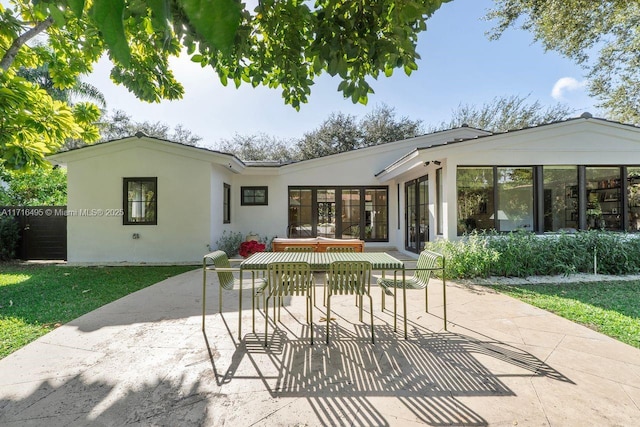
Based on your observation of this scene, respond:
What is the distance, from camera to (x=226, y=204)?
10945 mm

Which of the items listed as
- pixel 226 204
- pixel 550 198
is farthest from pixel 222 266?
pixel 550 198

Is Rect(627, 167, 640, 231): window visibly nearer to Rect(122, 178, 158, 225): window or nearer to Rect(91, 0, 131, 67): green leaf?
Rect(91, 0, 131, 67): green leaf

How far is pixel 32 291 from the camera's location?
18.7 feet

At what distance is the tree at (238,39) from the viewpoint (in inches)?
22.9

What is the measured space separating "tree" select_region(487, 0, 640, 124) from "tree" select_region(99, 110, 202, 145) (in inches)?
1029

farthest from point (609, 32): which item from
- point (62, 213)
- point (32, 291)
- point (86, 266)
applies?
point (62, 213)

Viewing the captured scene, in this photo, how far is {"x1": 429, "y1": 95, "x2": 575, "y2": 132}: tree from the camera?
72.2 feet

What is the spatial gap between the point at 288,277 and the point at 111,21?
10.5 feet

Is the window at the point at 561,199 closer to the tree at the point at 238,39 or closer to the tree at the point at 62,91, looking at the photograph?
the tree at the point at 238,39

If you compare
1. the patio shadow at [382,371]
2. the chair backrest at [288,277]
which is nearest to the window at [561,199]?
the patio shadow at [382,371]

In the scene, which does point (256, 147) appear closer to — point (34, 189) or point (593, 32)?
point (34, 189)

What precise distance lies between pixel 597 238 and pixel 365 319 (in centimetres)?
657

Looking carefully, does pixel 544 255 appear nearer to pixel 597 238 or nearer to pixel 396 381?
pixel 597 238

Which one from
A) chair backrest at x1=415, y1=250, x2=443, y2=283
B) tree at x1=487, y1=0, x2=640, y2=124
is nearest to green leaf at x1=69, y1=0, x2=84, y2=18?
chair backrest at x1=415, y1=250, x2=443, y2=283
